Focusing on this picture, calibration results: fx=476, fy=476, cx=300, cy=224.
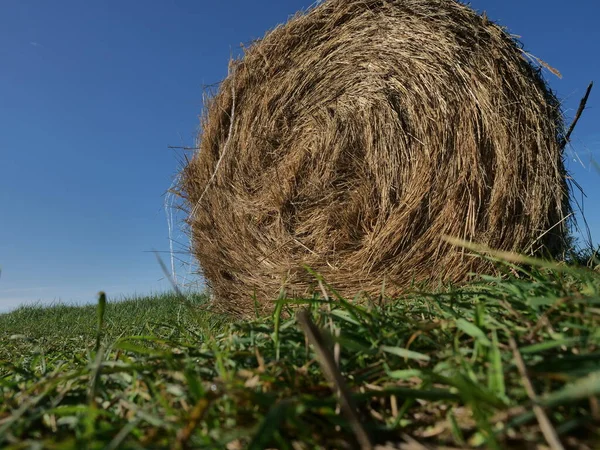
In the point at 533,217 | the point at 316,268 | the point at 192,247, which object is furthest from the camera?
the point at 192,247

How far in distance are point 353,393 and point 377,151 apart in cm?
210

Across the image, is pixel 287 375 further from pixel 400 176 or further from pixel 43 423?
pixel 400 176

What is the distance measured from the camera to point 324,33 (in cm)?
296

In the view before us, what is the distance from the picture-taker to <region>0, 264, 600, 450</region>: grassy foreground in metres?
0.56

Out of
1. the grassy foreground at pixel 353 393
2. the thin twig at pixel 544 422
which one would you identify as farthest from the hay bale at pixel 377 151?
the thin twig at pixel 544 422

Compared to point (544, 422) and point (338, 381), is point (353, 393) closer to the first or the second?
point (338, 381)

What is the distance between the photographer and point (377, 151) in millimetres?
2660

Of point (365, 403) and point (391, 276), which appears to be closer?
point (365, 403)

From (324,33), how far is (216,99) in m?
0.91

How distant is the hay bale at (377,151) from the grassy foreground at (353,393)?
4.86ft

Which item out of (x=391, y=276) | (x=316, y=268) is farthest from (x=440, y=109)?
(x=316, y=268)

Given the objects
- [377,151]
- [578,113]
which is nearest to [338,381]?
[377,151]

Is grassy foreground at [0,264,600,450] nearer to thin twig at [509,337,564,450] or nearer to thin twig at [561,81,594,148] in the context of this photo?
thin twig at [509,337,564,450]

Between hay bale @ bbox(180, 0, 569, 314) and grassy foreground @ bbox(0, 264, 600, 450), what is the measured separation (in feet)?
4.86
